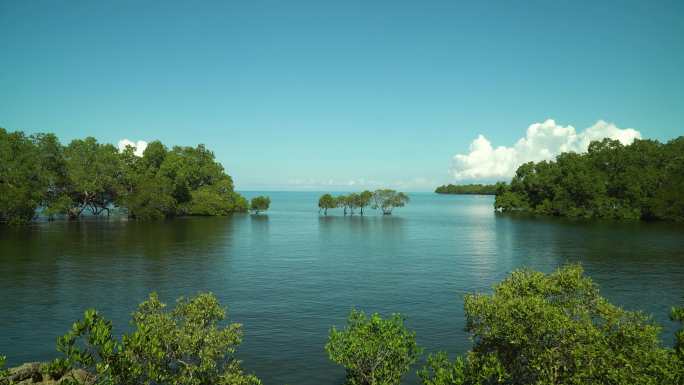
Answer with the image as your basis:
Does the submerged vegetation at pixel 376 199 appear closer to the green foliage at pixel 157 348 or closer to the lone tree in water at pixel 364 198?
the lone tree in water at pixel 364 198

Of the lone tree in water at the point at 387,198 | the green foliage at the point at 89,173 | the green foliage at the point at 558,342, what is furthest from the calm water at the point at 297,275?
the lone tree in water at the point at 387,198

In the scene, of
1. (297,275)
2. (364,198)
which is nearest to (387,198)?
(364,198)

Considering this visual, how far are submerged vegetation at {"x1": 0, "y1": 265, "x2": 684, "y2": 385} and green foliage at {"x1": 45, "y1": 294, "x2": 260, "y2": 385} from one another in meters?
0.04

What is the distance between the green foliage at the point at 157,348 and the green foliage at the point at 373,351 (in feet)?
14.7

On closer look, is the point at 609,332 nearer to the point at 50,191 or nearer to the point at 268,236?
the point at 268,236

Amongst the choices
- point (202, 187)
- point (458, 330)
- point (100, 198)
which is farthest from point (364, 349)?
point (202, 187)

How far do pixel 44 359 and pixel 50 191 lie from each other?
113 meters

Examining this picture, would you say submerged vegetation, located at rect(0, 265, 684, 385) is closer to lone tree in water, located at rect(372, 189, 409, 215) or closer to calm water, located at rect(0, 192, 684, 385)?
calm water, located at rect(0, 192, 684, 385)

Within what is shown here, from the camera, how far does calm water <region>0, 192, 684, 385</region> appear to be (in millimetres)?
37062

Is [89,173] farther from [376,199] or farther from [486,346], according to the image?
[486,346]

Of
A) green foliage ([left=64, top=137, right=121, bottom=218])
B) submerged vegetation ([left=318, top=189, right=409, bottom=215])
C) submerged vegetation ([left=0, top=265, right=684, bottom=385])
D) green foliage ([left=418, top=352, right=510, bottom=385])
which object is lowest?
green foliage ([left=418, top=352, right=510, bottom=385])

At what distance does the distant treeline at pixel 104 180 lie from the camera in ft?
370

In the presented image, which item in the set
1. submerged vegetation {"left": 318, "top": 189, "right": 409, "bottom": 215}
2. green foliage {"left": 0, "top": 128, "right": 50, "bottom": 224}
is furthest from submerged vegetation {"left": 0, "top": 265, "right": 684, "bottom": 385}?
submerged vegetation {"left": 318, "top": 189, "right": 409, "bottom": 215}

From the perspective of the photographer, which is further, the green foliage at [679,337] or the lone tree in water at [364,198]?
the lone tree in water at [364,198]
